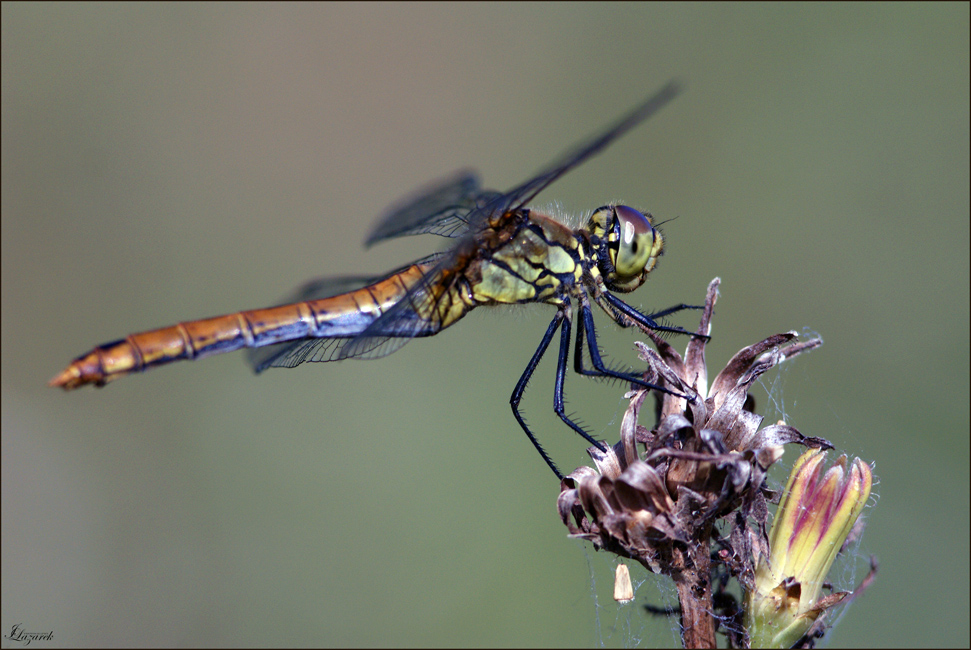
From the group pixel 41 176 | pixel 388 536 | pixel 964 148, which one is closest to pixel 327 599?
pixel 388 536

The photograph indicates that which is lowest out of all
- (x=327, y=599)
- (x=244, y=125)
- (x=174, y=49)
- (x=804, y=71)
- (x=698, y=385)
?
(x=327, y=599)

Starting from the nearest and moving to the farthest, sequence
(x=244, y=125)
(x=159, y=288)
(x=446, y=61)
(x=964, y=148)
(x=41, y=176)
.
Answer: (x=964, y=148), (x=159, y=288), (x=41, y=176), (x=244, y=125), (x=446, y=61)

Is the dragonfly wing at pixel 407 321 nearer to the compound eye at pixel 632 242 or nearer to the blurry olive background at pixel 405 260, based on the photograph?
the blurry olive background at pixel 405 260

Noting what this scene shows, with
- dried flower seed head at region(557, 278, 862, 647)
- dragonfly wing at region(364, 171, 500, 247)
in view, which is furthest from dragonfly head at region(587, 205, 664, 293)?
dried flower seed head at region(557, 278, 862, 647)

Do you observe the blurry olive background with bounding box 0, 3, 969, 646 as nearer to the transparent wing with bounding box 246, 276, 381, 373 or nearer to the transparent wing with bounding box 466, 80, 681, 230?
the transparent wing with bounding box 466, 80, 681, 230

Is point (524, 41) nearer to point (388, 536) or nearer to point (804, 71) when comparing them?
point (804, 71)

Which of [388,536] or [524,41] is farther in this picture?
[524,41]

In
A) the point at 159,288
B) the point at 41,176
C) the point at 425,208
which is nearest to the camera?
the point at 425,208
